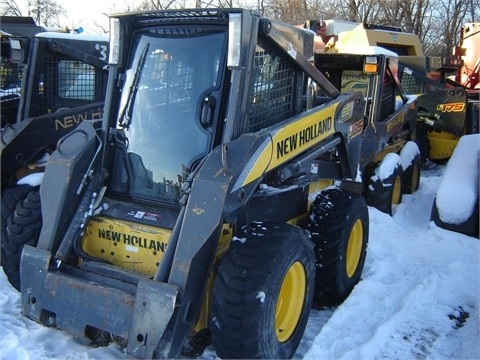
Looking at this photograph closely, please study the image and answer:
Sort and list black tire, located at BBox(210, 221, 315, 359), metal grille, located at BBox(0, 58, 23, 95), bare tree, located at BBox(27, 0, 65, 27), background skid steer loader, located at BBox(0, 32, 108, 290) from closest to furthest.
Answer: black tire, located at BBox(210, 221, 315, 359)
background skid steer loader, located at BBox(0, 32, 108, 290)
metal grille, located at BBox(0, 58, 23, 95)
bare tree, located at BBox(27, 0, 65, 27)

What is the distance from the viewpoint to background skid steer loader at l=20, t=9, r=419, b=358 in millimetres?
2881

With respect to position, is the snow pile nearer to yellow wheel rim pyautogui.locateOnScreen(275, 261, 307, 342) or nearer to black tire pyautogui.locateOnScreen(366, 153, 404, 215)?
black tire pyautogui.locateOnScreen(366, 153, 404, 215)

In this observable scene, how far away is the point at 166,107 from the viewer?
3.48m

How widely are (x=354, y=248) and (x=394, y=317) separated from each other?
0.83 metres

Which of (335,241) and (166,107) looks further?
(335,241)

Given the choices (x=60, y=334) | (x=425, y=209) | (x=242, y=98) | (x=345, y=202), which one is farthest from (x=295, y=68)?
(x=425, y=209)

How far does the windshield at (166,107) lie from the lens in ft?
11.0

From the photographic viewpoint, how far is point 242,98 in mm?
3258

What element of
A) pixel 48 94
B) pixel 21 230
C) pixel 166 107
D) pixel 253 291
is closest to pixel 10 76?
pixel 48 94

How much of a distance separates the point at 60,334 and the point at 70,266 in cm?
52

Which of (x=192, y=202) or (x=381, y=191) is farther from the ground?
(x=192, y=202)

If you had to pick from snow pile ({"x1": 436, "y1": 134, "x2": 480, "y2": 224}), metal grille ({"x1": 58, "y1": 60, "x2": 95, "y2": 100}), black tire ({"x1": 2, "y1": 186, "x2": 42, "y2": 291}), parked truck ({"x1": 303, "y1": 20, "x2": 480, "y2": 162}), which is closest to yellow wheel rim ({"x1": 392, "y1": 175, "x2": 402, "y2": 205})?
snow pile ({"x1": 436, "y1": 134, "x2": 480, "y2": 224})

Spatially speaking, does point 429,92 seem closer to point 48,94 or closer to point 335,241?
point 335,241

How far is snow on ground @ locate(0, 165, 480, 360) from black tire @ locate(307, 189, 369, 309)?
0.40 feet
